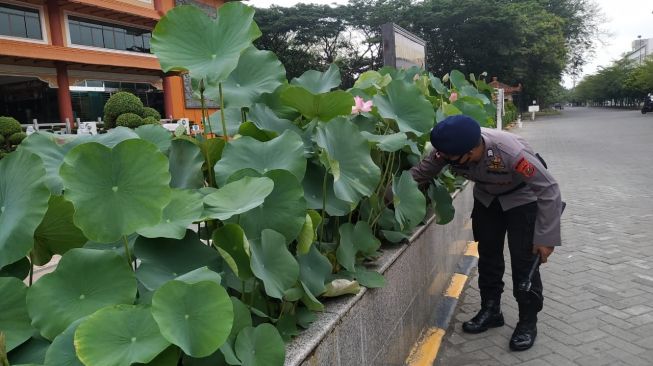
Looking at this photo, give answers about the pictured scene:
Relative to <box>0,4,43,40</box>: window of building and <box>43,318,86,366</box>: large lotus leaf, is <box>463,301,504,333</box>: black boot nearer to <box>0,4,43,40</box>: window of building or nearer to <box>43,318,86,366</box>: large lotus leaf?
<box>43,318,86,366</box>: large lotus leaf

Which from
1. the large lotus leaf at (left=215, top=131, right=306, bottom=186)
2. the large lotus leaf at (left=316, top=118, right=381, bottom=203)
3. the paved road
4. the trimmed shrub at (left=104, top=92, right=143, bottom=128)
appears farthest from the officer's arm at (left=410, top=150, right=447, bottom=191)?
the trimmed shrub at (left=104, top=92, right=143, bottom=128)

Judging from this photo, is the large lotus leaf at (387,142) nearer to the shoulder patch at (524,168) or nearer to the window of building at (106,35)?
the shoulder patch at (524,168)

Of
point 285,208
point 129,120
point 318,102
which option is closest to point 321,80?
point 318,102

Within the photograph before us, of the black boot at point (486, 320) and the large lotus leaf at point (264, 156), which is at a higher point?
the large lotus leaf at point (264, 156)

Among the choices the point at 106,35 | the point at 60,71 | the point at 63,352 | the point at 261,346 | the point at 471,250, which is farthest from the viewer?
the point at 106,35

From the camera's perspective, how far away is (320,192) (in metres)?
1.92

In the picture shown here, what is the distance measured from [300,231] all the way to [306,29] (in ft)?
120

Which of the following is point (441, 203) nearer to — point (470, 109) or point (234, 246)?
point (470, 109)

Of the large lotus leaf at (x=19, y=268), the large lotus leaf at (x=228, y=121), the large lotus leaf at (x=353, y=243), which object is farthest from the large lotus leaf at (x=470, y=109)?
the large lotus leaf at (x=19, y=268)

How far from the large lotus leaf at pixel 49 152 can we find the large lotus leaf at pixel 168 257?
0.37 metres

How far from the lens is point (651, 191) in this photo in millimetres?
7090

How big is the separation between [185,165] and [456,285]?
8.96 ft

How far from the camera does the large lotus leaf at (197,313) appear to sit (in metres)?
0.97

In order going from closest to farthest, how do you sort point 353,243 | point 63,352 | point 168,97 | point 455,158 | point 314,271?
point 63,352 → point 314,271 → point 353,243 → point 455,158 → point 168,97
